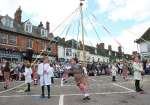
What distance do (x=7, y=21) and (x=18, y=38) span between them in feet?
10.7

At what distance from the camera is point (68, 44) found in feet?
249

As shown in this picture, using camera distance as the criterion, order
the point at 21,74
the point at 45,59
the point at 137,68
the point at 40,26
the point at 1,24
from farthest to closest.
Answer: the point at 40,26, the point at 1,24, the point at 21,74, the point at 137,68, the point at 45,59

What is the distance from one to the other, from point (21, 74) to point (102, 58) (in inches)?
2598

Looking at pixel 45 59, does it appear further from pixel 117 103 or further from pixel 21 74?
pixel 21 74

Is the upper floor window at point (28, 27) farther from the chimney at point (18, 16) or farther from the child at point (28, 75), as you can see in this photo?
the child at point (28, 75)

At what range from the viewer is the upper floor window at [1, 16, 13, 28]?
50281 mm

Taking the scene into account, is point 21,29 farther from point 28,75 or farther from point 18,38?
point 28,75

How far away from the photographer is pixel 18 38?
52.7 m

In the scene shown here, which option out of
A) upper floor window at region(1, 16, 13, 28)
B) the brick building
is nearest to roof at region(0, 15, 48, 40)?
the brick building

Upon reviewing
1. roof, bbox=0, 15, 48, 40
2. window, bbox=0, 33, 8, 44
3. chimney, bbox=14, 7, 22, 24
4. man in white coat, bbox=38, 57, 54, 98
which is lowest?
man in white coat, bbox=38, 57, 54, 98

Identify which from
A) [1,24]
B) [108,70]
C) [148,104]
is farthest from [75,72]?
[1,24]

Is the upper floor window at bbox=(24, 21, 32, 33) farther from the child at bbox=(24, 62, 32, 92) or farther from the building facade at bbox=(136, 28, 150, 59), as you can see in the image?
the child at bbox=(24, 62, 32, 92)

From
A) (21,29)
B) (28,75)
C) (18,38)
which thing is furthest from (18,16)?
(28,75)

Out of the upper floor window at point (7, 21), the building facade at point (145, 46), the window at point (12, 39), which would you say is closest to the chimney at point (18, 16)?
the upper floor window at point (7, 21)
